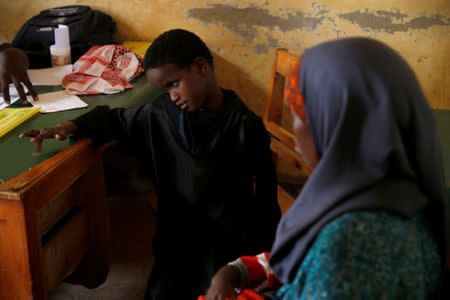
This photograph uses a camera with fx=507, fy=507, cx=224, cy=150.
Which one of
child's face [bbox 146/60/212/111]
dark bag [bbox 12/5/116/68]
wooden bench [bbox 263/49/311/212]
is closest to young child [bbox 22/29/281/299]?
child's face [bbox 146/60/212/111]

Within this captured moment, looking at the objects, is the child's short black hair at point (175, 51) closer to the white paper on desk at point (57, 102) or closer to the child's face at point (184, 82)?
the child's face at point (184, 82)

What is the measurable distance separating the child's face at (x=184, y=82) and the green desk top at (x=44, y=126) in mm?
295

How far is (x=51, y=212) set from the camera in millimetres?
1276

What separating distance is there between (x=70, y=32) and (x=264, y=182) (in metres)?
1.23

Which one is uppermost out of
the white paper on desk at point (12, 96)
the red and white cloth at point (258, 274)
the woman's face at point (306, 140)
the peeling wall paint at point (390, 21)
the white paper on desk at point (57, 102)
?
the peeling wall paint at point (390, 21)

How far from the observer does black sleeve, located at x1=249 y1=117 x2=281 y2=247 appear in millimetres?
1421

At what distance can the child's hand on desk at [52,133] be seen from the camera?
1.24 m

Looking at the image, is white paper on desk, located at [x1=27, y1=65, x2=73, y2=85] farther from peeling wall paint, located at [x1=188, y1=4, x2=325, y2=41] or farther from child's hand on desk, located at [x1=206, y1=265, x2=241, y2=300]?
child's hand on desk, located at [x1=206, y1=265, x2=241, y2=300]

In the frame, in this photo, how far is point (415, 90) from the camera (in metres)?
0.78

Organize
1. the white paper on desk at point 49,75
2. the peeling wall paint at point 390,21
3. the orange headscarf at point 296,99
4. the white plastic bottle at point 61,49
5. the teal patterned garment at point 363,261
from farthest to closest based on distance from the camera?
the peeling wall paint at point 390,21 < the white plastic bottle at point 61,49 < the white paper on desk at point 49,75 < the orange headscarf at point 296,99 < the teal patterned garment at point 363,261

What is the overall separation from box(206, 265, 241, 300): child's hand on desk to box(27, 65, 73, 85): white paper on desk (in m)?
1.13

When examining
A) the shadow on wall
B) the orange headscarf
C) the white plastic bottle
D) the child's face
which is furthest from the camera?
the shadow on wall

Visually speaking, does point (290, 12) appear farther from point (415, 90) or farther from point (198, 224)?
point (415, 90)

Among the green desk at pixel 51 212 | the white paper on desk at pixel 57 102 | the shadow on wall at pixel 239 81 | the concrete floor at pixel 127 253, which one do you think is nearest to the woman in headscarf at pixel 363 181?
the green desk at pixel 51 212
